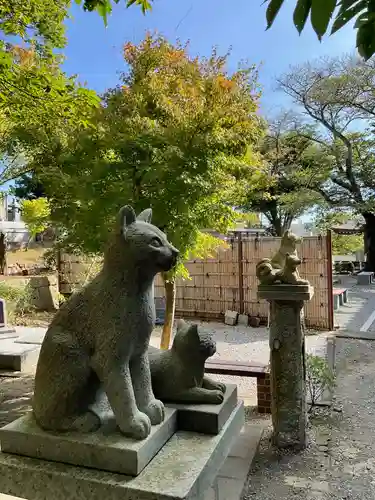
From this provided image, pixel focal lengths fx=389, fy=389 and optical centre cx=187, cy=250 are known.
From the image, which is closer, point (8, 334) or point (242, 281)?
point (8, 334)

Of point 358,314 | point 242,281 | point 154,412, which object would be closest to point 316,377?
point 154,412

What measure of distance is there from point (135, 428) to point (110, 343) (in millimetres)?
278

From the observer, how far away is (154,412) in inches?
54.4

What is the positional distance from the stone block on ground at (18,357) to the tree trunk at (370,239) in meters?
13.3

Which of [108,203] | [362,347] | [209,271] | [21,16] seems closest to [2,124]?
[21,16]

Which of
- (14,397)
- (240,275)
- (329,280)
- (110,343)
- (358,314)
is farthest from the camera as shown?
(358,314)

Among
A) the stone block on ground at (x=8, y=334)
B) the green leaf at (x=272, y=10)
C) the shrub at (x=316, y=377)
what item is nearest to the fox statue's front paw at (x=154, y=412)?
the green leaf at (x=272, y=10)

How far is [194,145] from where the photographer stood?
11.9ft

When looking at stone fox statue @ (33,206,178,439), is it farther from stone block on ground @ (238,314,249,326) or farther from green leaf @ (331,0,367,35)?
stone block on ground @ (238,314,249,326)

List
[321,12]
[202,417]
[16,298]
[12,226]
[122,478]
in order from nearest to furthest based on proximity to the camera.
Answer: [321,12] < [122,478] < [202,417] < [16,298] < [12,226]

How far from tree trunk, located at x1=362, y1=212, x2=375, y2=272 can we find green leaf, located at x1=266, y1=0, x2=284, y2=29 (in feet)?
49.9

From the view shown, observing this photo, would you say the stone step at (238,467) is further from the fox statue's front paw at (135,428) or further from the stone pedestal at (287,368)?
the fox statue's front paw at (135,428)

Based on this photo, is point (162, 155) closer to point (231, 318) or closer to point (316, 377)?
point (316, 377)

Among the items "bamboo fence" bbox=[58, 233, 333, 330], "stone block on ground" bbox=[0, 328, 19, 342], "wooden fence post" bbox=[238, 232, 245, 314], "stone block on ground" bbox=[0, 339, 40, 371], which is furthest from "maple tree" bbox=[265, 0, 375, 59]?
"wooden fence post" bbox=[238, 232, 245, 314]
